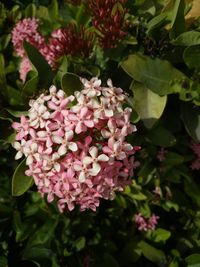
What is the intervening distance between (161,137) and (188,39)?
0.37 meters

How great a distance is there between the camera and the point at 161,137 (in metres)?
1.58

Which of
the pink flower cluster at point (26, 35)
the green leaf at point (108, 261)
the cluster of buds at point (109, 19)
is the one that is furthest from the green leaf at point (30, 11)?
the green leaf at point (108, 261)

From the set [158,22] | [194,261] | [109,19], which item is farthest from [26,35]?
[194,261]

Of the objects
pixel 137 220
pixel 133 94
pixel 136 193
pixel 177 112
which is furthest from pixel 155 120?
pixel 137 220

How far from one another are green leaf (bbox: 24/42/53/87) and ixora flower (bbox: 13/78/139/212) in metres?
0.21

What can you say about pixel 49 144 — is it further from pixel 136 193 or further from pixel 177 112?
pixel 136 193

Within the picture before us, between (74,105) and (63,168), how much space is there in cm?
19

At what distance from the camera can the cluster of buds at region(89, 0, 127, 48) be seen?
1390 mm

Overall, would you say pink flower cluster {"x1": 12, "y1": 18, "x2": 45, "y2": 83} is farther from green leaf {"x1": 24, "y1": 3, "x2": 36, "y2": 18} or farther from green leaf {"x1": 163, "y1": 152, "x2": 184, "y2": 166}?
green leaf {"x1": 163, "y1": 152, "x2": 184, "y2": 166}

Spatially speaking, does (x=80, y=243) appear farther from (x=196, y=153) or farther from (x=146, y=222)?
(x=196, y=153)

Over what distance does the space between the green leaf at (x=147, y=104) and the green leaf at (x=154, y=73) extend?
0.04m

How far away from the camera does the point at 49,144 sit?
1.16 m

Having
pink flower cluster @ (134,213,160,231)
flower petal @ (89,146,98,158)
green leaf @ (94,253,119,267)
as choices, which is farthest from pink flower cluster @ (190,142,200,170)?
flower petal @ (89,146,98,158)

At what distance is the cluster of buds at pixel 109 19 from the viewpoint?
139cm
